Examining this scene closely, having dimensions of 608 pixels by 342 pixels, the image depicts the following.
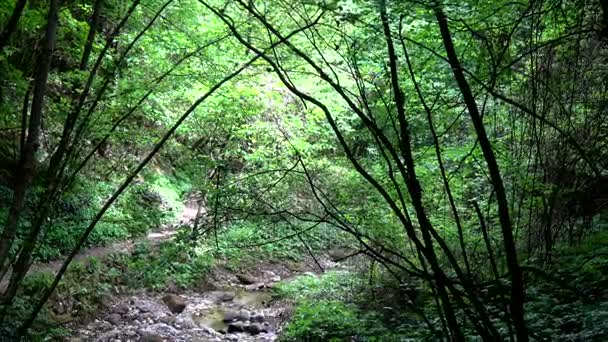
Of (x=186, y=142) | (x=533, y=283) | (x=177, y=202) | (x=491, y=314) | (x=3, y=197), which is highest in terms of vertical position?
(x=186, y=142)

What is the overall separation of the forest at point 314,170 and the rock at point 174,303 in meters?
0.05

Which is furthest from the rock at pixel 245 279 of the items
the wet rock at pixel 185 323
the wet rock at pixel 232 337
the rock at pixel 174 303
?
the wet rock at pixel 232 337

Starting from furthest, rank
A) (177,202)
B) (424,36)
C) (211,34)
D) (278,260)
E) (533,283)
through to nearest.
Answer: (177,202) → (278,260) → (211,34) → (533,283) → (424,36)

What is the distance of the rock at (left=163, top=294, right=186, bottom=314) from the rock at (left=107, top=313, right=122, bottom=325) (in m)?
0.91

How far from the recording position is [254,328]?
291 inches

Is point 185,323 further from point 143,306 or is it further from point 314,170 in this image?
point 314,170

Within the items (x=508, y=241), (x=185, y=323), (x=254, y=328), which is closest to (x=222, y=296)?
(x=185, y=323)

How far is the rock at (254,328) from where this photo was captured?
7339 millimetres

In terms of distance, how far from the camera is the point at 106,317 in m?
7.14

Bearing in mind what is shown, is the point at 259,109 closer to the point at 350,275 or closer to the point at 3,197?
the point at 350,275

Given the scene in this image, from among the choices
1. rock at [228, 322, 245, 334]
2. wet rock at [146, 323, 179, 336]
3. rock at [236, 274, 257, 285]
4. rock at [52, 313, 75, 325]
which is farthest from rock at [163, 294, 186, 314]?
rock at [236, 274, 257, 285]

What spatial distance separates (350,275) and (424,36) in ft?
18.6

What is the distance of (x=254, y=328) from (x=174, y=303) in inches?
59.9

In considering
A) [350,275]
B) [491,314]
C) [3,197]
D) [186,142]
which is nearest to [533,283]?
[491,314]
